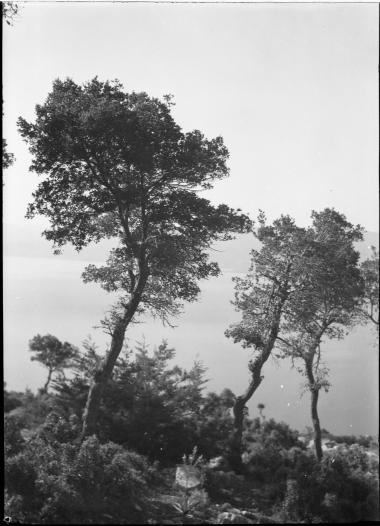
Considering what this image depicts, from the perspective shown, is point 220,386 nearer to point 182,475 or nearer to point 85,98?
point 182,475

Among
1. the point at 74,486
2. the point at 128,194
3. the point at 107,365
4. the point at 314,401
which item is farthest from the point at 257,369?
the point at 128,194

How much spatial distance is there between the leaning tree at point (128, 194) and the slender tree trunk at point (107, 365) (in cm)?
3

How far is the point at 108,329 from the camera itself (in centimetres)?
1078

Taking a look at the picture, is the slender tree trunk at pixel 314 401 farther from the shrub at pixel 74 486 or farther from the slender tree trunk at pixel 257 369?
the shrub at pixel 74 486

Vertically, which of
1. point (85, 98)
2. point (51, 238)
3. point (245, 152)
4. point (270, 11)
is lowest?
point (51, 238)

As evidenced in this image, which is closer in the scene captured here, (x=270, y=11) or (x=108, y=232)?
(x=270, y=11)

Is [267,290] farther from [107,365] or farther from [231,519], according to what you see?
[231,519]

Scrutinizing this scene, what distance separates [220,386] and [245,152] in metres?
7.31

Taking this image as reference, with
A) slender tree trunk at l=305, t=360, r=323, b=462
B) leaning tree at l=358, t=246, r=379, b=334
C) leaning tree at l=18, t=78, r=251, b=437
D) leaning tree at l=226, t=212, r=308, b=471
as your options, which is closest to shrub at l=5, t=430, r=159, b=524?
leaning tree at l=18, t=78, r=251, b=437

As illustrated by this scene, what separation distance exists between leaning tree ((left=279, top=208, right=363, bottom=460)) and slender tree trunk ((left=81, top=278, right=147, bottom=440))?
4.46 m

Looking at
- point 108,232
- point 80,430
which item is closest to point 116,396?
point 80,430

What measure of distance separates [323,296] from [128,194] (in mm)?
6249

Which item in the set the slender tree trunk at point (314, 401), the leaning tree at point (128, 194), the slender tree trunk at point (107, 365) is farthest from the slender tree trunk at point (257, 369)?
the slender tree trunk at point (107, 365)

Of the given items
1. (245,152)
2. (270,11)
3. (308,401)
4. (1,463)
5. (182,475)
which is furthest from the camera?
(308,401)
